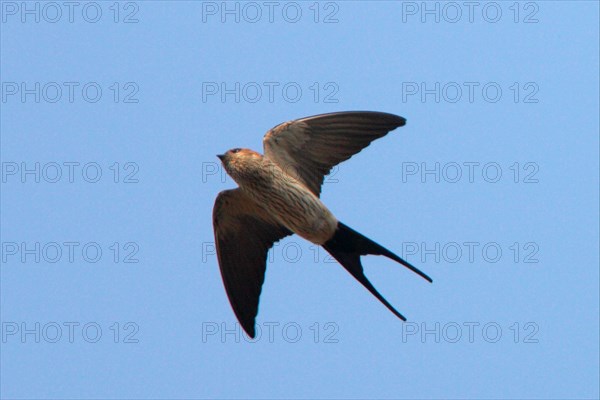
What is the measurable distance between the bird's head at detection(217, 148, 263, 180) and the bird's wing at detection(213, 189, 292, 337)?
44 cm

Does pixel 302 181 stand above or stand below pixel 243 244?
above

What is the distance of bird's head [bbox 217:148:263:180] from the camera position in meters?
8.27

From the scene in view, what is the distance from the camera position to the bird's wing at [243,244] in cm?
885

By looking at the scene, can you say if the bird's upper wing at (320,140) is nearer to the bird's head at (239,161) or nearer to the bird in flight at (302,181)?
the bird in flight at (302,181)

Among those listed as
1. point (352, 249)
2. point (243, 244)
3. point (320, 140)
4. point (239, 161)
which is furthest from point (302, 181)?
point (243, 244)

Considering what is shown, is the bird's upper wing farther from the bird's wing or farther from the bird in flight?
the bird's wing

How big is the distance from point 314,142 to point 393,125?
1.94 feet

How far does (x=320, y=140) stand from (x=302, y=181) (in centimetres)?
32

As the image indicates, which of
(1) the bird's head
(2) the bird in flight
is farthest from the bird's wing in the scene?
(1) the bird's head

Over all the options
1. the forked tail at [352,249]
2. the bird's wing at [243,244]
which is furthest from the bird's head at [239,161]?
the forked tail at [352,249]

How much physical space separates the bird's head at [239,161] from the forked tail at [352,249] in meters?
0.73

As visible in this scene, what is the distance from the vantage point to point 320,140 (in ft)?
27.9

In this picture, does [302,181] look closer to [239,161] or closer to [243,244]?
[239,161]

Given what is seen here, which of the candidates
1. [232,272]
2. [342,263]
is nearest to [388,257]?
[342,263]
